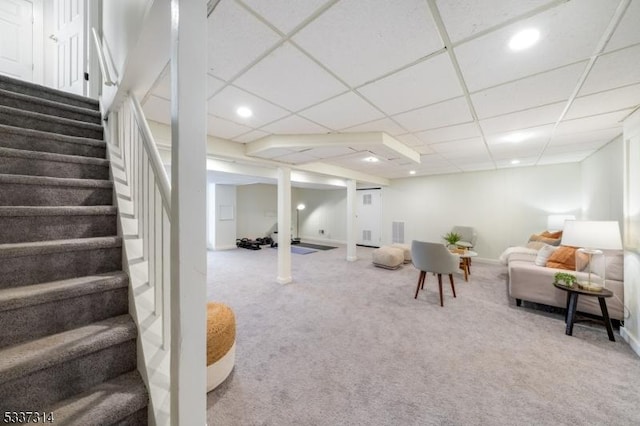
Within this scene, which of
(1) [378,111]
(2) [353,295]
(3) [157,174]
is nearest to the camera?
(3) [157,174]

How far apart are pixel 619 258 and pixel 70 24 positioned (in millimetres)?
7183

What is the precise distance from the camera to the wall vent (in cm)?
734

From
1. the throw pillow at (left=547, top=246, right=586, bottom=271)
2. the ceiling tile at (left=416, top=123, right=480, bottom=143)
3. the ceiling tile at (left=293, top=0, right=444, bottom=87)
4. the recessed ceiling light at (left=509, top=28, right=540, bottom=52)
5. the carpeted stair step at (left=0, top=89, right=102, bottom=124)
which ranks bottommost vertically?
the throw pillow at (left=547, top=246, right=586, bottom=271)

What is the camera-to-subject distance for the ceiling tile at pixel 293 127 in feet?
8.45

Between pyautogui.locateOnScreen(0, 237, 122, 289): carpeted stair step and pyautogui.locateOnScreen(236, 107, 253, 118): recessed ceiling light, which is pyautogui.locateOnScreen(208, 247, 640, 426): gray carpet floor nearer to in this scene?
pyautogui.locateOnScreen(0, 237, 122, 289): carpeted stair step

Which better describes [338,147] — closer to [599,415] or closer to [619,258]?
[599,415]

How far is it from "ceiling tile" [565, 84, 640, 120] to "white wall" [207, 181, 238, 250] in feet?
24.4

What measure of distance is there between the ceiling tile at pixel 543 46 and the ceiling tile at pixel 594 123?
1.57 meters

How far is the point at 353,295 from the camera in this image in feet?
11.6

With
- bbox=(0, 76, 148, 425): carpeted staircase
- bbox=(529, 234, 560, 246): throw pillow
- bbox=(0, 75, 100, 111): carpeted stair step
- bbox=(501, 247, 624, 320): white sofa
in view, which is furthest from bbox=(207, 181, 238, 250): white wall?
bbox=(529, 234, 560, 246): throw pillow

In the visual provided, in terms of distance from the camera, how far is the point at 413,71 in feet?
5.41

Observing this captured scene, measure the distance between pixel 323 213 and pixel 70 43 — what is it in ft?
24.3

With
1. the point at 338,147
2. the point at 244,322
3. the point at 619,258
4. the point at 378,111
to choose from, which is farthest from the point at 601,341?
the point at 244,322

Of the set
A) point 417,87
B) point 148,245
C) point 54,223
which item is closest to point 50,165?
point 54,223
